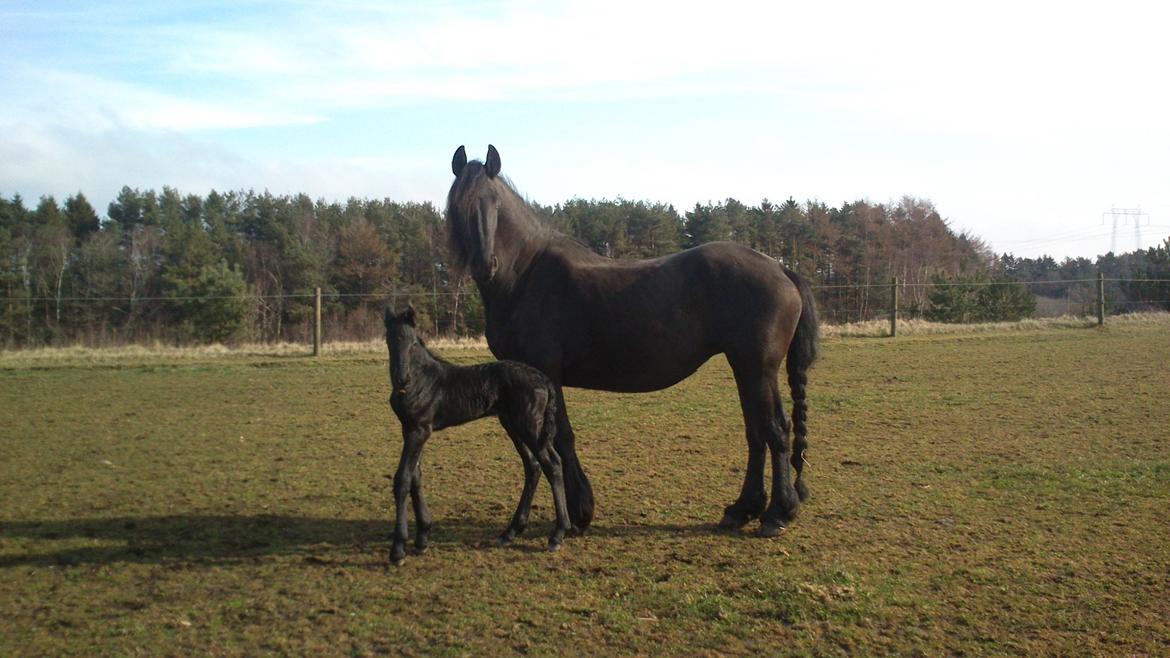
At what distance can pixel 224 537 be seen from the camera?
5.59m

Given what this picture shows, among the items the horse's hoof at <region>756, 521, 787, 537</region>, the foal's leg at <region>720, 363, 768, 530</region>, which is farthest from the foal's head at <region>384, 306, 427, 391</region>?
the horse's hoof at <region>756, 521, 787, 537</region>

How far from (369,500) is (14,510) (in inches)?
106

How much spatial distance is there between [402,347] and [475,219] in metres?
1.07

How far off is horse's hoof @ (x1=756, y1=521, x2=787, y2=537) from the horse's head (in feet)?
8.45

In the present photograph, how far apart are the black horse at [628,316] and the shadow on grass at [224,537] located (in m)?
0.66

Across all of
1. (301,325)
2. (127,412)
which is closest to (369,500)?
(127,412)

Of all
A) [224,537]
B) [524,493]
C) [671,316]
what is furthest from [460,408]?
[224,537]

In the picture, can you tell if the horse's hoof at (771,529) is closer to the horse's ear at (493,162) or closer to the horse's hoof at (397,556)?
the horse's hoof at (397,556)

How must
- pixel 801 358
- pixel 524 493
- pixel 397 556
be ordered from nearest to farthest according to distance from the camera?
pixel 397 556 → pixel 524 493 → pixel 801 358

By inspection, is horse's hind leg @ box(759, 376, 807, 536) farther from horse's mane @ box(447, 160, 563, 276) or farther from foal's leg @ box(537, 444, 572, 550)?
horse's mane @ box(447, 160, 563, 276)

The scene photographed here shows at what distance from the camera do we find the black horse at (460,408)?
516cm

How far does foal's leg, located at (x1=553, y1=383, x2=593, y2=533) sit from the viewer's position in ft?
18.5

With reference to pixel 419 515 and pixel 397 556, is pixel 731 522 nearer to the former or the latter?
pixel 419 515

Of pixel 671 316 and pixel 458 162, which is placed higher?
pixel 458 162
